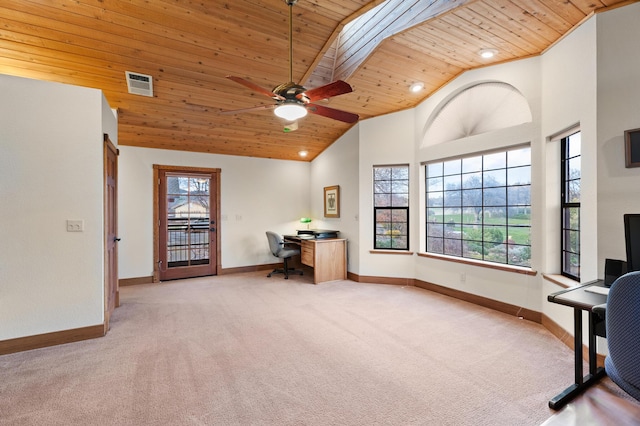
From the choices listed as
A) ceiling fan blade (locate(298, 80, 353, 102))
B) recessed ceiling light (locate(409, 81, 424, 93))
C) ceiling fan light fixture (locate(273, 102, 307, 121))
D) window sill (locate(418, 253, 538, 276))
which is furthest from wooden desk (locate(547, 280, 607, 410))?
recessed ceiling light (locate(409, 81, 424, 93))

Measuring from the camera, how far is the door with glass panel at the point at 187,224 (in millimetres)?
5262

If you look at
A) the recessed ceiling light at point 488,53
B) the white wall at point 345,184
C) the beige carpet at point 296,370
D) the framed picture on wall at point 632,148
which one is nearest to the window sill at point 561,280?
the beige carpet at point 296,370

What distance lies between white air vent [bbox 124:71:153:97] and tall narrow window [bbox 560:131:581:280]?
4605 millimetres

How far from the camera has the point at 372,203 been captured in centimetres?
495

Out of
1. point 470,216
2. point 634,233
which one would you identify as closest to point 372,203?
point 470,216

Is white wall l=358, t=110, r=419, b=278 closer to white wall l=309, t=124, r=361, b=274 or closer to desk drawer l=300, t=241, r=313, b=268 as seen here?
white wall l=309, t=124, r=361, b=274

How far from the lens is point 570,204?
115 inches

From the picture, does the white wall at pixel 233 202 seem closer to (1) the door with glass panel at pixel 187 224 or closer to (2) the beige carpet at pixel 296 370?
(1) the door with glass panel at pixel 187 224

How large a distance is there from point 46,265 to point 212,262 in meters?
3.02

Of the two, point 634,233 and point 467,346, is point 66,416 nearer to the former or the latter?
point 467,346

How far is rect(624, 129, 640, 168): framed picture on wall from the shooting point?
2.12 m

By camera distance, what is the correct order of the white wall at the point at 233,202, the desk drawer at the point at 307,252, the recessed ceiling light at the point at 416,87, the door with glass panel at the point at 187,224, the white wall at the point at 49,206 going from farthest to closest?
the door with glass panel at the point at 187,224
the desk drawer at the point at 307,252
the white wall at the point at 233,202
the recessed ceiling light at the point at 416,87
the white wall at the point at 49,206

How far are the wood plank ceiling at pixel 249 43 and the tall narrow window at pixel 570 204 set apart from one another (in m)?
1.08

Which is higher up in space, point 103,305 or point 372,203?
point 372,203
